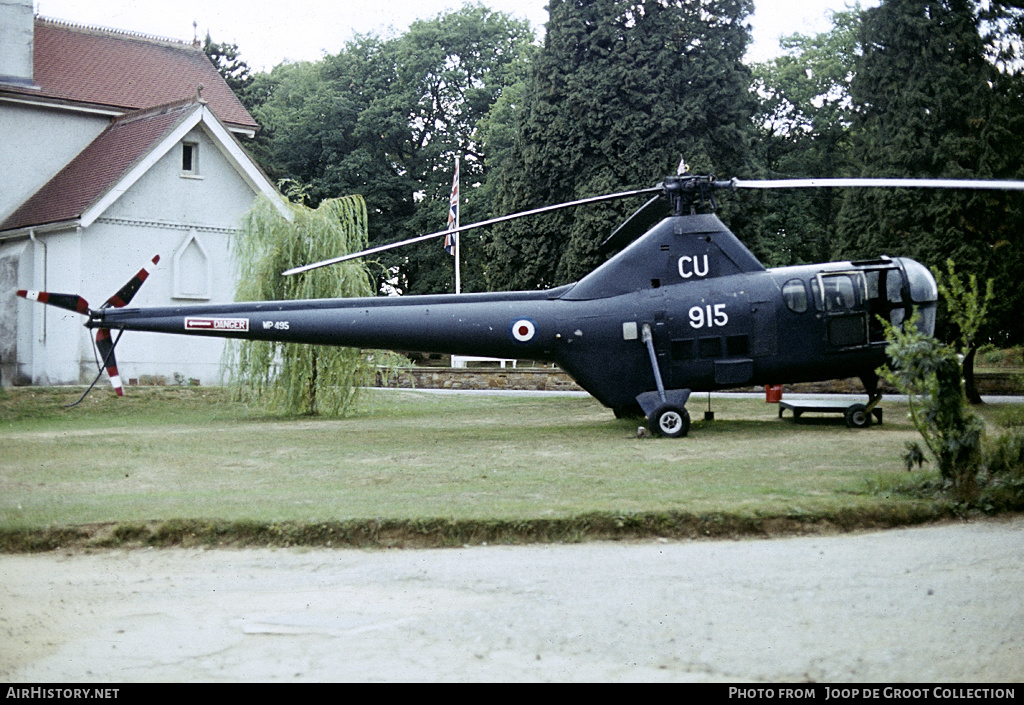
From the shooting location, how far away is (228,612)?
235 inches

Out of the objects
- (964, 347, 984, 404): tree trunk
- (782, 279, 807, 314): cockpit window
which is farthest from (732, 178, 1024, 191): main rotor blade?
(964, 347, 984, 404): tree trunk

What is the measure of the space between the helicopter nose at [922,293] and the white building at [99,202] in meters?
17.2

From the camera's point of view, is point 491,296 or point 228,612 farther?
point 491,296

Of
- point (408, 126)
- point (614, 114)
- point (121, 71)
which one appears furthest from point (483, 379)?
point (408, 126)

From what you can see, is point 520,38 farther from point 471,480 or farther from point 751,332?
point 471,480

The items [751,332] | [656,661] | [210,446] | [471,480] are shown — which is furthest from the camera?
[751,332]

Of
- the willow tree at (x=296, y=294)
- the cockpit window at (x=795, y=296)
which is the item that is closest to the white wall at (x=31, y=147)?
the willow tree at (x=296, y=294)

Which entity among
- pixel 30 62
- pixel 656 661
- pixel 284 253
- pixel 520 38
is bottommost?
pixel 656 661

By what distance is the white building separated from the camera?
90.8ft

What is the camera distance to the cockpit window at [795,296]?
16.0 metres

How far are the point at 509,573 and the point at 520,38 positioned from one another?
46878 mm

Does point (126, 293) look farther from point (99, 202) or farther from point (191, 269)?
point (191, 269)

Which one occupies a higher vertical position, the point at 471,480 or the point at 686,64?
the point at 686,64

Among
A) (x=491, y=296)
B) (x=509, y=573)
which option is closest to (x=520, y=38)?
(x=491, y=296)
